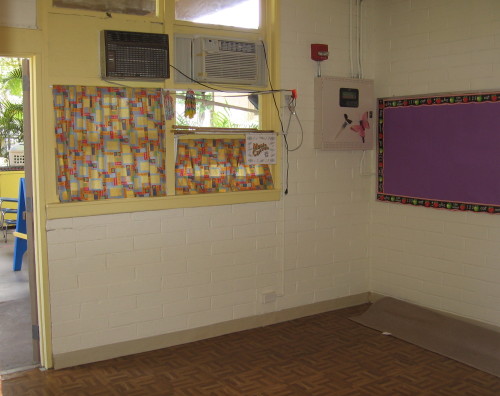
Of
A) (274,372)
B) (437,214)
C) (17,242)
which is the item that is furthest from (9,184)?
(437,214)

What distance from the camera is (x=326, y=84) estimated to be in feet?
17.0

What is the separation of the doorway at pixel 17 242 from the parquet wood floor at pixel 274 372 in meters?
0.47

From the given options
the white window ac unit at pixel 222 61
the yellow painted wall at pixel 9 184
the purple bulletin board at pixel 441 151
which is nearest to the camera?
the white window ac unit at pixel 222 61

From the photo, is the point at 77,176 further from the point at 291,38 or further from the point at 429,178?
the point at 429,178

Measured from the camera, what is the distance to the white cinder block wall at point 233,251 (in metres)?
4.18

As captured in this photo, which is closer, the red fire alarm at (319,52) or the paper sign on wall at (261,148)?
the paper sign on wall at (261,148)

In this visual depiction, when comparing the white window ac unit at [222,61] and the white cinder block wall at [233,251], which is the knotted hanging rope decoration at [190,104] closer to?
the white window ac unit at [222,61]

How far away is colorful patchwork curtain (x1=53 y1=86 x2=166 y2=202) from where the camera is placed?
4121 millimetres

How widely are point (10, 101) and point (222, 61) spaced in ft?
20.4

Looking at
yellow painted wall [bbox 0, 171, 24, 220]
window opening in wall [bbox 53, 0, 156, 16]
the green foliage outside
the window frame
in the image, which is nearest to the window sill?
the window frame

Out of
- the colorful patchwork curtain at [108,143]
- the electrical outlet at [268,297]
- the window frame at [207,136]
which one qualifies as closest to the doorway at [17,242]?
the colorful patchwork curtain at [108,143]

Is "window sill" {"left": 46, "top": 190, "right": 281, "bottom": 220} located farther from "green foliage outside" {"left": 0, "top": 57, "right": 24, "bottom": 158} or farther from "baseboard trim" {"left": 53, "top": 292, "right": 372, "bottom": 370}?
"green foliage outside" {"left": 0, "top": 57, "right": 24, "bottom": 158}

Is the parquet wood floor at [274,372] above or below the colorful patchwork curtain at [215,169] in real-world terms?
below

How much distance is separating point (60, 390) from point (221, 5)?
313 centimetres
